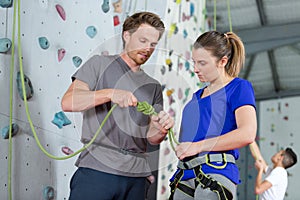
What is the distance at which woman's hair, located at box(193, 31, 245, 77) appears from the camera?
148cm

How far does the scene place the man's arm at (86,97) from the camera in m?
1.39

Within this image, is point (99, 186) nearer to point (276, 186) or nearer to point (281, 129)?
point (276, 186)

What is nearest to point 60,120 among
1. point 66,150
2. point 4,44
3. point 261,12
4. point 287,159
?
point 66,150

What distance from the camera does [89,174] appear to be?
147cm

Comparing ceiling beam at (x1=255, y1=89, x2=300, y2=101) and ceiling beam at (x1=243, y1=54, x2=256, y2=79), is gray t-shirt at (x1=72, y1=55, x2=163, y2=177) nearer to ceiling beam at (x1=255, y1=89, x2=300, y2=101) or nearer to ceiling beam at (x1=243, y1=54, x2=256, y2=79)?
ceiling beam at (x1=243, y1=54, x2=256, y2=79)

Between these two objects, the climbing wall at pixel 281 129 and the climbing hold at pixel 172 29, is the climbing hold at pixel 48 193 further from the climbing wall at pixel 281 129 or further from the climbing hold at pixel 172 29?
the climbing wall at pixel 281 129

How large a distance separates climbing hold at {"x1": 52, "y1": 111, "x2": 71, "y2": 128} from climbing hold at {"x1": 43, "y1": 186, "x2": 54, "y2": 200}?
0.24 metres

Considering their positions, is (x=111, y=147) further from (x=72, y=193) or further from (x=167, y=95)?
(x=167, y=95)

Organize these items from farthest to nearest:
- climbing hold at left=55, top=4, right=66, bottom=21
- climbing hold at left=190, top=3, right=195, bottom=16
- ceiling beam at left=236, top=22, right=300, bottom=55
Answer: ceiling beam at left=236, top=22, right=300, bottom=55
climbing hold at left=190, top=3, right=195, bottom=16
climbing hold at left=55, top=4, right=66, bottom=21

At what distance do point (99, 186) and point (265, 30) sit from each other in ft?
15.1

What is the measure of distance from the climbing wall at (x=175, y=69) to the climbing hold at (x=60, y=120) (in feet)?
3.25

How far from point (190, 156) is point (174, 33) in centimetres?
202

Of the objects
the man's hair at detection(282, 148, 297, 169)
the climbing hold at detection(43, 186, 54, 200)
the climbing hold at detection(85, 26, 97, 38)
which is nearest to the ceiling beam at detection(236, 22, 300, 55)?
the man's hair at detection(282, 148, 297, 169)

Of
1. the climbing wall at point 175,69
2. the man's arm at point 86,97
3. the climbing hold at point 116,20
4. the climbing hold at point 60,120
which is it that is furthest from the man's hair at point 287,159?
the man's arm at point 86,97
